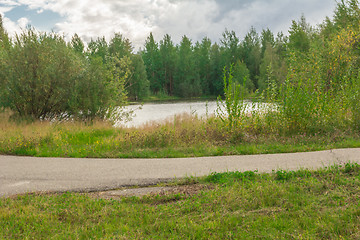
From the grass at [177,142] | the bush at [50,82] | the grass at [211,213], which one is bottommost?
the grass at [211,213]

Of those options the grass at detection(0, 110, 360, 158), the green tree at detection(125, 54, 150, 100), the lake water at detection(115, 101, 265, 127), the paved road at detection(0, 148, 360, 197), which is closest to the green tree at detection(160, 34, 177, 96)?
the green tree at detection(125, 54, 150, 100)

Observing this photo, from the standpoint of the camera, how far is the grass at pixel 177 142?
8906mm

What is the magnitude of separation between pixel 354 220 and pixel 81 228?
3804mm

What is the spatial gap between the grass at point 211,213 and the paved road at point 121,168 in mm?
749

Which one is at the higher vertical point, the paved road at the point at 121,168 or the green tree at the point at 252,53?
the green tree at the point at 252,53

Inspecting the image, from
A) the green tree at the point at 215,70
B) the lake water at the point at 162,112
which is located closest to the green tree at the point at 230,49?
the green tree at the point at 215,70

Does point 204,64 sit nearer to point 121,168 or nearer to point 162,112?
point 162,112

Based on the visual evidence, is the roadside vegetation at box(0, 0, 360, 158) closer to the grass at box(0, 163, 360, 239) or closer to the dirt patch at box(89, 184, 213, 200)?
the dirt patch at box(89, 184, 213, 200)

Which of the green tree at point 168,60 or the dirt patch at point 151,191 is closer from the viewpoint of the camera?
the dirt patch at point 151,191

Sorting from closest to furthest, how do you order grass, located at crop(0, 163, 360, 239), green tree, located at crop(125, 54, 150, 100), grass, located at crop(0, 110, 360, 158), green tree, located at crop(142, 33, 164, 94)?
grass, located at crop(0, 163, 360, 239)
grass, located at crop(0, 110, 360, 158)
green tree, located at crop(125, 54, 150, 100)
green tree, located at crop(142, 33, 164, 94)

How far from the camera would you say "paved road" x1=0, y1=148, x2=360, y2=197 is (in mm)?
6293

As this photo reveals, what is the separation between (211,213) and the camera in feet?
14.9

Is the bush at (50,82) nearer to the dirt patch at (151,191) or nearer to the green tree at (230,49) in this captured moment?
the dirt patch at (151,191)

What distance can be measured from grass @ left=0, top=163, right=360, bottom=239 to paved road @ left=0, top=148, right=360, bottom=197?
75cm
